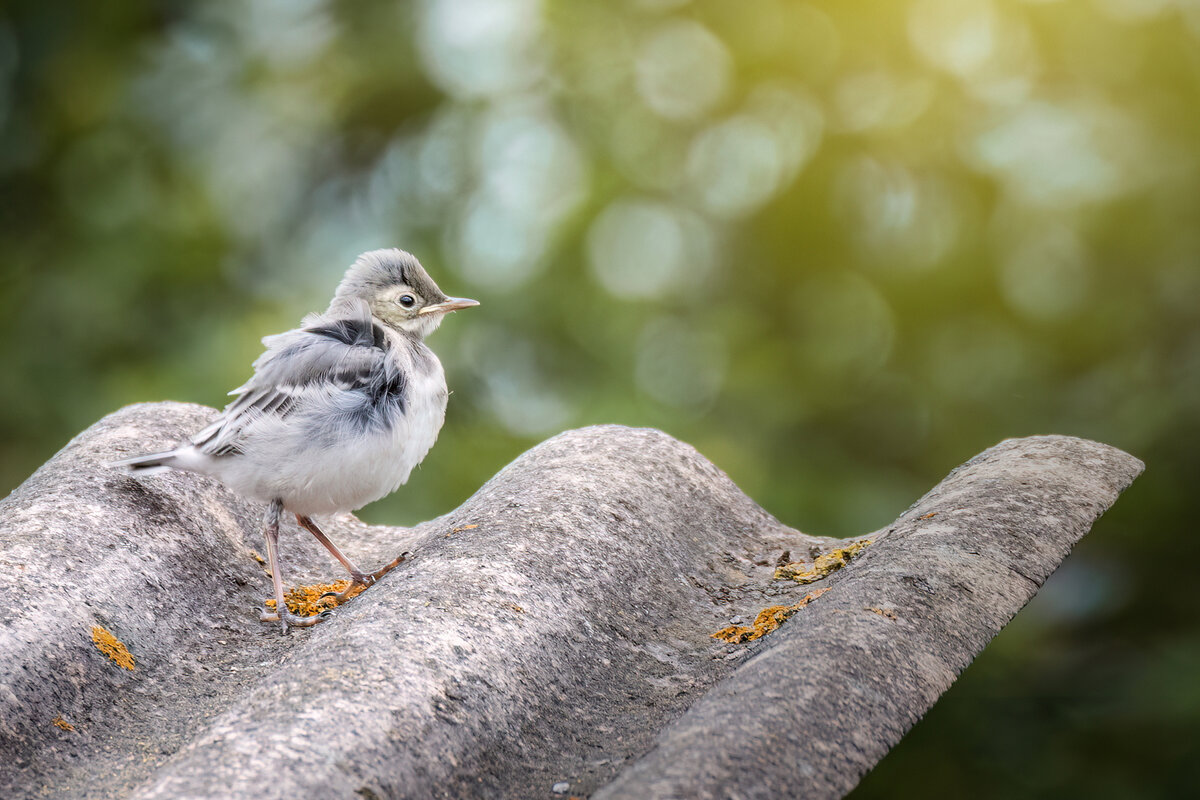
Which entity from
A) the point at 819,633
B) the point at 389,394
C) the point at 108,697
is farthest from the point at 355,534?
the point at 819,633

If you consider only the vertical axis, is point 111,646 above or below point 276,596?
below

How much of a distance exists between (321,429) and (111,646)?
0.84 metres

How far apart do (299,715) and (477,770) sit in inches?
15.1

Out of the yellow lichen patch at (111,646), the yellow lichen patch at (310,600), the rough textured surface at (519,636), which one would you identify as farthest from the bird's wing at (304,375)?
the yellow lichen patch at (111,646)

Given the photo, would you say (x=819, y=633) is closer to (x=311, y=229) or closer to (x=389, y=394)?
(x=389, y=394)

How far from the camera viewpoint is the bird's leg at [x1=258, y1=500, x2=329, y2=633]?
3.09 m

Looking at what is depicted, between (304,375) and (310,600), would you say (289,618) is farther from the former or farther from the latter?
(304,375)

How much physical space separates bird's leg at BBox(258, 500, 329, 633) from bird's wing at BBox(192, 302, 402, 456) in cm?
24

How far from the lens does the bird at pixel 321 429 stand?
3.15 meters

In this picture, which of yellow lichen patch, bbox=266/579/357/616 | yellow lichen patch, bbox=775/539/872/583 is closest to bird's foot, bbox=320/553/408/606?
yellow lichen patch, bbox=266/579/357/616

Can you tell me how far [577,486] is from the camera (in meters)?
3.25

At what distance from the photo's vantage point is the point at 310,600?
328cm

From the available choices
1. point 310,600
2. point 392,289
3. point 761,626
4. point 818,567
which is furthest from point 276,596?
point 818,567

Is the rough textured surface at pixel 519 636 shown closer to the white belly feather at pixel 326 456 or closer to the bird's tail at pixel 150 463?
the bird's tail at pixel 150 463
